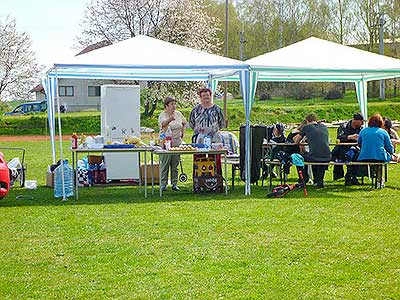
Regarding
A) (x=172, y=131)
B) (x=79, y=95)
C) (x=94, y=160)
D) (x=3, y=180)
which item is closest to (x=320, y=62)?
(x=172, y=131)

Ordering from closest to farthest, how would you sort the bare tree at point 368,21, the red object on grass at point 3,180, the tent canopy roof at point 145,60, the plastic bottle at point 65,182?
the red object on grass at point 3,180
the tent canopy roof at point 145,60
the plastic bottle at point 65,182
the bare tree at point 368,21

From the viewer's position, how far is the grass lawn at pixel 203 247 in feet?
16.7

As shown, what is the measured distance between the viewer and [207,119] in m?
10.5

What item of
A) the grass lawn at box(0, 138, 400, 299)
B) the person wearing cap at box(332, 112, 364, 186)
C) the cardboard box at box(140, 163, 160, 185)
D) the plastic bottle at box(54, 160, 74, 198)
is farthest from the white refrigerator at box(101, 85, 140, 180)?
the person wearing cap at box(332, 112, 364, 186)

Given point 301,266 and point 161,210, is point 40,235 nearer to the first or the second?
point 161,210

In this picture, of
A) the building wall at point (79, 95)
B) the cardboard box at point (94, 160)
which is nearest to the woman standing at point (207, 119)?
the cardboard box at point (94, 160)

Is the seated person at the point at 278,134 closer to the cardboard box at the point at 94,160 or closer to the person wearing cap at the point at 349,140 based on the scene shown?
the person wearing cap at the point at 349,140

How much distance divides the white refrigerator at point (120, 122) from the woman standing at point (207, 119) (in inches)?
72.8

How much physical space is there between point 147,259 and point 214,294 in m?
1.20

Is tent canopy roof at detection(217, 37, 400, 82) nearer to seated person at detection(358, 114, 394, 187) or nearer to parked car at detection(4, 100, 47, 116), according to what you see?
seated person at detection(358, 114, 394, 187)

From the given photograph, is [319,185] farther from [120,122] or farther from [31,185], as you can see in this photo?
[31,185]

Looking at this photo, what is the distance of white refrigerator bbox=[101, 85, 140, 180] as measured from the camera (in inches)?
470

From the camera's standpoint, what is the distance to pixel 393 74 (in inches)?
444

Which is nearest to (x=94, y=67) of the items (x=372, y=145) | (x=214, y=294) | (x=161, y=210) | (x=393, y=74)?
(x=161, y=210)
